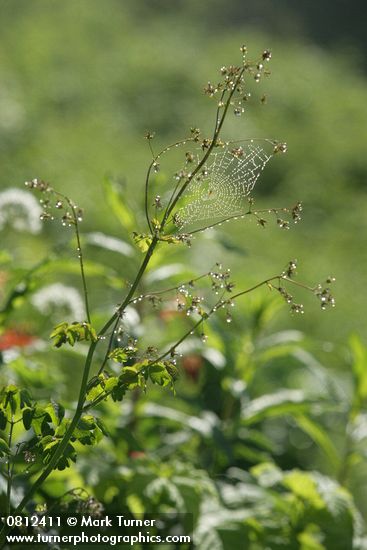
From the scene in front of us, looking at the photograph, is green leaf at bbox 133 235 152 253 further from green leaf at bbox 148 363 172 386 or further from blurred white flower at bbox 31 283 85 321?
blurred white flower at bbox 31 283 85 321

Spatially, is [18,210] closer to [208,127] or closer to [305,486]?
[305,486]

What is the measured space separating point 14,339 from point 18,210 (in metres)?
0.42

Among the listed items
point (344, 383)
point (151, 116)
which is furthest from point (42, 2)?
point (344, 383)

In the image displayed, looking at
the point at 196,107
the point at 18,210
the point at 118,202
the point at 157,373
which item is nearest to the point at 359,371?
the point at 118,202

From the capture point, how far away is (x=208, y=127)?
9.05m

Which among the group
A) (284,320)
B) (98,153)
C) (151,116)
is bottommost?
(284,320)

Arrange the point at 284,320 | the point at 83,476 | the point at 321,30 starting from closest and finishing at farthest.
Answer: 1. the point at 83,476
2. the point at 284,320
3. the point at 321,30

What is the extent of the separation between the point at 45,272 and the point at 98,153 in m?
6.08

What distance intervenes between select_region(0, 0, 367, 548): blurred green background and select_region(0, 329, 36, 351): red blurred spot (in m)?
0.23

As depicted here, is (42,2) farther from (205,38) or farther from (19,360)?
(19,360)

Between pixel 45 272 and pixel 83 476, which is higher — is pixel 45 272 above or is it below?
above

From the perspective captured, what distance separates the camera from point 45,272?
238 centimetres

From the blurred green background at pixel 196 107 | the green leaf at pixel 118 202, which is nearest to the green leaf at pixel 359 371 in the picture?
the green leaf at pixel 118 202

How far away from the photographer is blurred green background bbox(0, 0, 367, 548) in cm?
414
